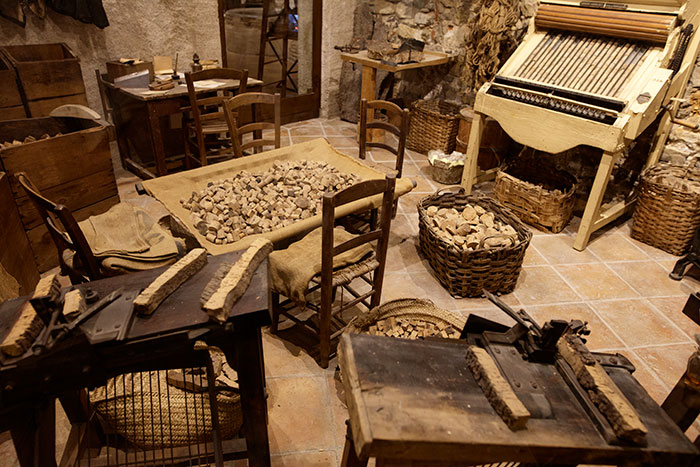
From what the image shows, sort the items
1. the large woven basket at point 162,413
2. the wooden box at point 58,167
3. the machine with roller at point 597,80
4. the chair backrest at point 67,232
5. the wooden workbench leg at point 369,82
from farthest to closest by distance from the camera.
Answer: the wooden workbench leg at point 369,82 < the machine with roller at point 597,80 < the wooden box at point 58,167 < the chair backrest at point 67,232 < the large woven basket at point 162,413

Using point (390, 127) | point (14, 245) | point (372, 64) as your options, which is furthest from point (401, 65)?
point (14, 245)

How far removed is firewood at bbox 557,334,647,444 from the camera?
122 cm

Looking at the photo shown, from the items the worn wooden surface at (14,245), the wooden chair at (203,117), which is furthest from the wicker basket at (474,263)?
the worn wooden surface at (14,245)

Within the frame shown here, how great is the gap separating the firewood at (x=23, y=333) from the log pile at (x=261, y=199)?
107 centimetres

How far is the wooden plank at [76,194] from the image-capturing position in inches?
122

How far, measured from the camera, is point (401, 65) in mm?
5031

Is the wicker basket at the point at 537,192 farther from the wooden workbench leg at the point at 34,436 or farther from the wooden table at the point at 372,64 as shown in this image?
the wooden workbench leg at the point at 34,436

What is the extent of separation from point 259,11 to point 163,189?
532 centimetres

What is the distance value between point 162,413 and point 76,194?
2.16 meters

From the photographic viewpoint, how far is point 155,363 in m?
1.54

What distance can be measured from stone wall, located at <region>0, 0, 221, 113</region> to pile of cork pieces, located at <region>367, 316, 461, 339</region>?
4.01 meters

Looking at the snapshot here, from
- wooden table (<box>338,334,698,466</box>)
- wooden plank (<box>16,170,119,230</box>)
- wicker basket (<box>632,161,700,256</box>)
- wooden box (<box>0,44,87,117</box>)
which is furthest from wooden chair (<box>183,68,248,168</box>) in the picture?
wicker basket (<box>632,161,700,256</box>)

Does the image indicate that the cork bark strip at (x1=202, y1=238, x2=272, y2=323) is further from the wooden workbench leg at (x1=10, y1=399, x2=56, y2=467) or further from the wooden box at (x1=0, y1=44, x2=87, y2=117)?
the wooden box at (x1=0, y1=44, x2=87, y2=117)

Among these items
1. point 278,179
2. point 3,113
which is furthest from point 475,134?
point 3,113
